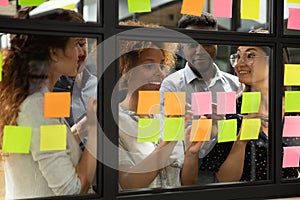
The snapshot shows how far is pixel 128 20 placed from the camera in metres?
1.93

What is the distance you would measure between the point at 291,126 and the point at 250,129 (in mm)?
212

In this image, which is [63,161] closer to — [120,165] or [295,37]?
[120,165]

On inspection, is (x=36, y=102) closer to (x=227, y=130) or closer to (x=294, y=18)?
(x=227, y=130)

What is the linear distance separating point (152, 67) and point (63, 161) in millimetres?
506

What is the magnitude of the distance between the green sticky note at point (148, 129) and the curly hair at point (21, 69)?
0.42 metres

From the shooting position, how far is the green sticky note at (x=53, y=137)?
180cm

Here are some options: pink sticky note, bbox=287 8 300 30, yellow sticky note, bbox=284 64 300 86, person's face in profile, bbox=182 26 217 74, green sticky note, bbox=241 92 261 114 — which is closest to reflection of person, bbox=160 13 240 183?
person's face in profile, bbox=182 26 217 74

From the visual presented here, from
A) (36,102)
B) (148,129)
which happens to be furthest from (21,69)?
(148,129)

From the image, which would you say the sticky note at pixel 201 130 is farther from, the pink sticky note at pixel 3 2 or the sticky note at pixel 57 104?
the pink sticky note at pixel 3 2

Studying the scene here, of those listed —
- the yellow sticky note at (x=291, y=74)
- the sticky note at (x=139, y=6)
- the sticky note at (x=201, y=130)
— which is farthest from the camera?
the yellow sticky note at (x=291, y=74)

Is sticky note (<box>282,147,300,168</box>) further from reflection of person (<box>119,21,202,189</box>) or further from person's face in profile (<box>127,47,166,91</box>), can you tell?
person's face in profile (<box>127,47,166,91</box>)

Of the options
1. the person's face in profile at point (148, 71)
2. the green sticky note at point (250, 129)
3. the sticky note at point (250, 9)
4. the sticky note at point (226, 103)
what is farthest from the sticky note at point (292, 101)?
the person's face in profile at point (148, 71)

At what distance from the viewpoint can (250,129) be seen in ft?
7.00

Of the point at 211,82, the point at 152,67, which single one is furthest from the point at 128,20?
the point at 211,82
